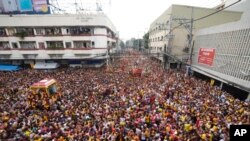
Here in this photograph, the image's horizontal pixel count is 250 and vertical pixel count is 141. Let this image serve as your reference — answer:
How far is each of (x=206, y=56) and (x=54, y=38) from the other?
26.7 metres

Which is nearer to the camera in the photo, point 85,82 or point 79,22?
point 85,82

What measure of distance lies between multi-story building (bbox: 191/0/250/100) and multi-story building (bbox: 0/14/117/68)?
1786 centimetres

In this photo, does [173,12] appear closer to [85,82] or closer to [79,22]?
[79,22]

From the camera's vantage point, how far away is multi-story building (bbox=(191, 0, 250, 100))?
17609mm

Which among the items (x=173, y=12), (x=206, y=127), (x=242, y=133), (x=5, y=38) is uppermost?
(x=173, y=12)

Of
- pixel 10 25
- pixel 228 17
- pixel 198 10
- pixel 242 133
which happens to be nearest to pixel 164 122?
pixel 242 133

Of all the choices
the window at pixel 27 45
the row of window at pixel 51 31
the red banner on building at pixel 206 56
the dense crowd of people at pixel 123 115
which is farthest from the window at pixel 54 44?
the red banner on building at pixel 206 56

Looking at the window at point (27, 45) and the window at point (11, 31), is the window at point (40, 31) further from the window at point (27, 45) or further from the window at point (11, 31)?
the window at point (11, 31)

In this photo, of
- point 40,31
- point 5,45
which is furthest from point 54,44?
point 5,45

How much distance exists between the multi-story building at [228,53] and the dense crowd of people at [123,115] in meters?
2.67

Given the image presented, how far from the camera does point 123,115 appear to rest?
13.7 m

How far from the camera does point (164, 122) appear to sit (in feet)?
40.1

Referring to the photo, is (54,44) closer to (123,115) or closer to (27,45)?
(27,45)

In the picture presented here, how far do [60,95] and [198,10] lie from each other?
31365 millimetres
